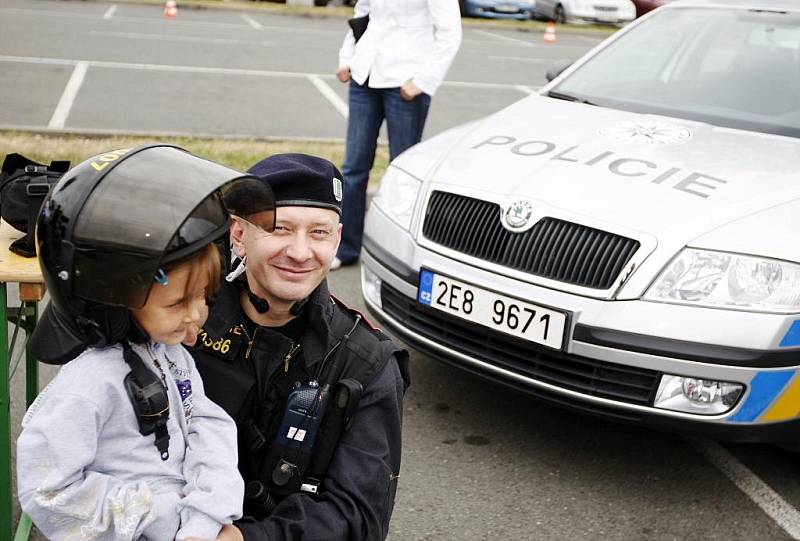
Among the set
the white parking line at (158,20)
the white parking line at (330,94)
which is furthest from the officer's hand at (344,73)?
the white parking line at (158,20)

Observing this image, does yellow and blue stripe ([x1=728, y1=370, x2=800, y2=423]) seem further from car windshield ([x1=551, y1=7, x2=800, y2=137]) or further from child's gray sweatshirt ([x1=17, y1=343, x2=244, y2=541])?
child's gray sweatshirt ([x1=17, y1=343, x2=244, y2=541])

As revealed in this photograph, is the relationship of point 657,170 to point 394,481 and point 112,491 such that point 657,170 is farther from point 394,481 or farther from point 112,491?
point 112,491

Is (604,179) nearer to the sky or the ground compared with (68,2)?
nearer to the sky

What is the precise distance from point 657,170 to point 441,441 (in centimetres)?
121

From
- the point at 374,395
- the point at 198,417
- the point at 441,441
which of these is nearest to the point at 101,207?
the point at 198,417

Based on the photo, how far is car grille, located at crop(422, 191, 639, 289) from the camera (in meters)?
3.13

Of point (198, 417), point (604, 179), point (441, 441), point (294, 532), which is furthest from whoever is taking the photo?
point (441, 441)

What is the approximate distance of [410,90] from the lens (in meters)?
4.92

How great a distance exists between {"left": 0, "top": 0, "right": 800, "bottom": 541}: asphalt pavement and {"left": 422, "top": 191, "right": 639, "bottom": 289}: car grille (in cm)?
70

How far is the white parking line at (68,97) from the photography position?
8.06 metres

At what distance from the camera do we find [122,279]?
58.5 inches

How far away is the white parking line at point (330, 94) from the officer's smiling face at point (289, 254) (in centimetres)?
→ 773

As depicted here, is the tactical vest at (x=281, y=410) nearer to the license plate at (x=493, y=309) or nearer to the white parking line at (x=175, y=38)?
the license plate at (x=493, y=309)

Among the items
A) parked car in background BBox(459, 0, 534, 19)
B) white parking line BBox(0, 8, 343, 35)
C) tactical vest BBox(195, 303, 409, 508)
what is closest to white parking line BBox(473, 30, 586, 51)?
parked car in background BBox(459, 0, 534, 19)
